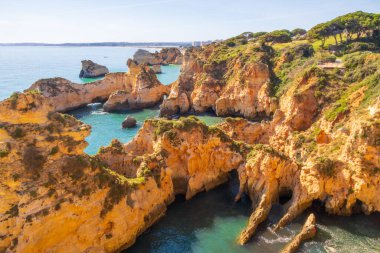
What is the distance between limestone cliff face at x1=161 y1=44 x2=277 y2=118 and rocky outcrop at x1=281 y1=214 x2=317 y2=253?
32737mm

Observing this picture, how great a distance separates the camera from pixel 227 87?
2625 inches

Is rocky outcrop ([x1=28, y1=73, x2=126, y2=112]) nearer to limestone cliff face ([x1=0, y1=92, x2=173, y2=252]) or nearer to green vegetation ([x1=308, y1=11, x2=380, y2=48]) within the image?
green vegetation ([x1=308, y1=11, x2=380, y2=48])

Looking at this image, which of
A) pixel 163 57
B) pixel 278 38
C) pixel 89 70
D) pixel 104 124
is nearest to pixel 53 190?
pixel 104 124

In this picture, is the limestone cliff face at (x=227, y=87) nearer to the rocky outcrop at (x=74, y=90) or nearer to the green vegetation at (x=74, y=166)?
the rocky outcrop at (x=74, y=90)

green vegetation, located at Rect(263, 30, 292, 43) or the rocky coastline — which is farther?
green vegetation, located at Rect(263, 30, 292, 43)

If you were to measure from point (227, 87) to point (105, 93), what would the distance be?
3139 cm

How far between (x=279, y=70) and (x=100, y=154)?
153 feet

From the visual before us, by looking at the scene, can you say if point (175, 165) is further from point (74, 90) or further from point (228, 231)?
point (74, 90)

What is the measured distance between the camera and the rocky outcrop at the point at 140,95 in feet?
236

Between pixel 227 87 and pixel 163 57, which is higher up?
pixel 227 87

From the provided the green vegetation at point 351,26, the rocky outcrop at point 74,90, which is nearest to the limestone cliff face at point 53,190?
the rocky outcrop at point 74,90

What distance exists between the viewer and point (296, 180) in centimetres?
2988

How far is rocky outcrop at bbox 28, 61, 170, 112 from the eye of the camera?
7144 cm

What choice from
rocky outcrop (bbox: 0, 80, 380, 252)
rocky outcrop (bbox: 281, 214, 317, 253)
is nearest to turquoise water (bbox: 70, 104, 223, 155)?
rocky outcrop (bbox: 0, 80, 380, 252)
